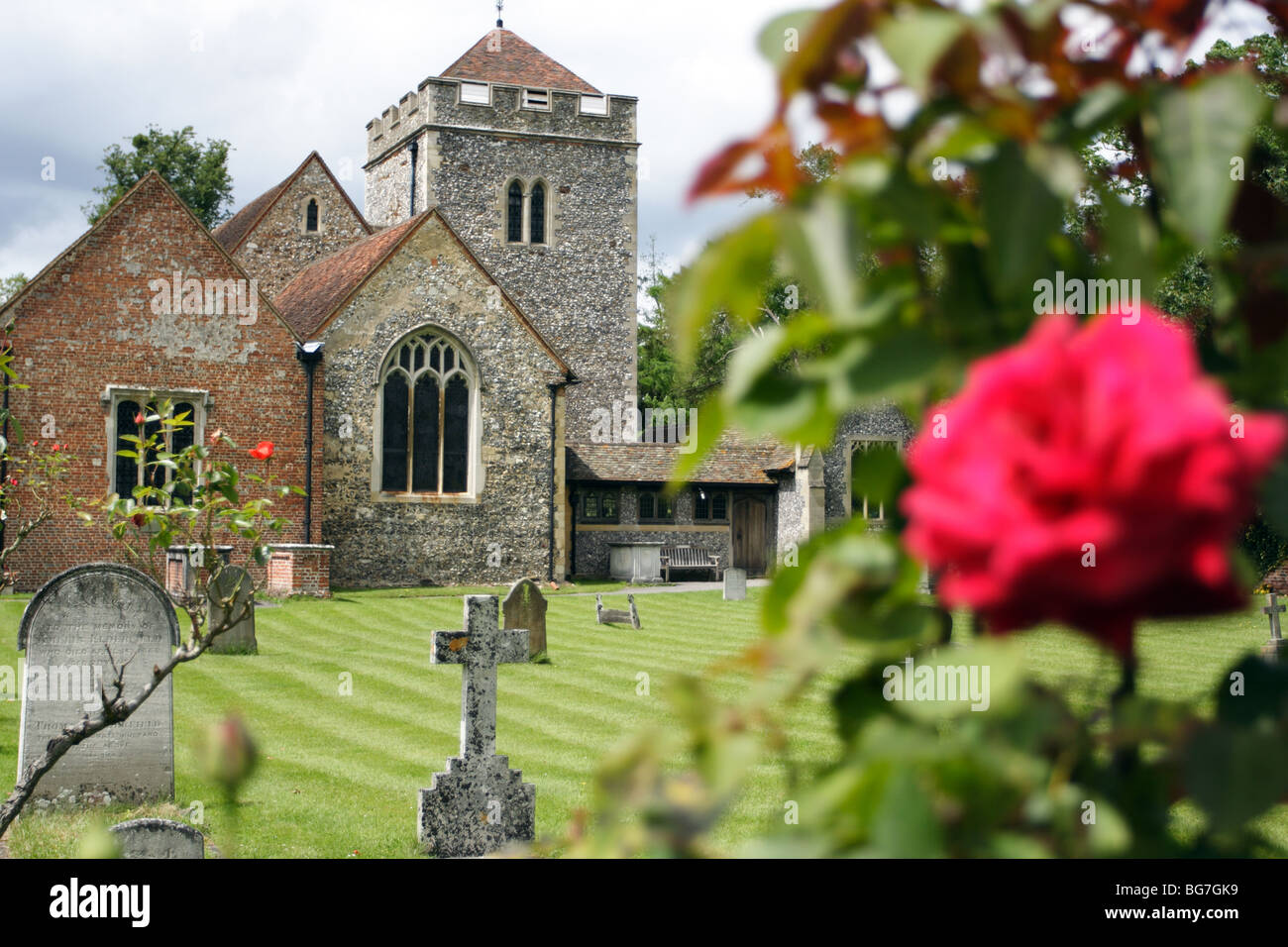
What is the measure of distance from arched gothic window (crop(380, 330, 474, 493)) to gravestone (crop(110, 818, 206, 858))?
20.7m

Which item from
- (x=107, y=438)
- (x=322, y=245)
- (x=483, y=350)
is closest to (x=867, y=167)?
(x=107, y=438)

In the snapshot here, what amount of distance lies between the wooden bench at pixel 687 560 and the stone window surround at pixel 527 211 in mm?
10843

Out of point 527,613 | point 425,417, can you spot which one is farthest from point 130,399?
point 527,613

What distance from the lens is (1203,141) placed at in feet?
2.27

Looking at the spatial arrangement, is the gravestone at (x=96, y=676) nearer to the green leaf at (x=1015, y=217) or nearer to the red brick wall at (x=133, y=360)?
the green leaf at (x=1015, y=217)

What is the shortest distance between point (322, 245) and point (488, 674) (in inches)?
1084

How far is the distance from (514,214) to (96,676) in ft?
95.8

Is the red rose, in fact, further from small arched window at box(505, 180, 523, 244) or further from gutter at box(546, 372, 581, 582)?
small arched window at box(505, 180, 523, 244)

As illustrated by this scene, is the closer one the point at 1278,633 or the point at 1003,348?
the point at 1003,348

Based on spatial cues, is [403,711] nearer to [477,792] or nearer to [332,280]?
[477,792]


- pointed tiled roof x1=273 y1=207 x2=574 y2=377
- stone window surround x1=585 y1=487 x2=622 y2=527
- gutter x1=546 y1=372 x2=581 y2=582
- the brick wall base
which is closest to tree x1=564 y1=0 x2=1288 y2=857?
the brick wall base

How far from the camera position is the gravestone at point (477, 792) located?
744 centimetres
